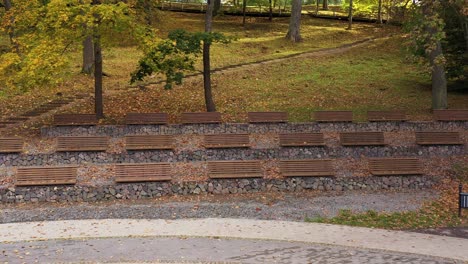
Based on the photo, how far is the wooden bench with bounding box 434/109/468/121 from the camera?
21219 mm

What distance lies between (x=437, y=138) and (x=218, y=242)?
1126cm

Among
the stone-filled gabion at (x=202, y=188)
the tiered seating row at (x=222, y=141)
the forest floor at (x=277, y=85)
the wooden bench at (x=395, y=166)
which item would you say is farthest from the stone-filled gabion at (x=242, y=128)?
the stone-filled gabion at (x=202, y=188)

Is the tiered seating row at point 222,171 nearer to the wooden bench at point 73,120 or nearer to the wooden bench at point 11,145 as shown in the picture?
the wooden bench at point 11,145

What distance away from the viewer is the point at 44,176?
1396 cm

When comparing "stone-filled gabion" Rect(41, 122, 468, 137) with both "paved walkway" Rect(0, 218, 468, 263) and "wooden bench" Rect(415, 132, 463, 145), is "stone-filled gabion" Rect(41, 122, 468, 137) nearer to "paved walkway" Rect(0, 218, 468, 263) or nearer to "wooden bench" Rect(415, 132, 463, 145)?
"wooden bench" Rect(415, 132, 463, 145)

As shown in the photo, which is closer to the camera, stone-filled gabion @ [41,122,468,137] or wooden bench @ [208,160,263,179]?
wooden bench @ [208,160,263,179]

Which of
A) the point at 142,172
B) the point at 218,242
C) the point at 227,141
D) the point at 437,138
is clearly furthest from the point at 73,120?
the point at 437,138

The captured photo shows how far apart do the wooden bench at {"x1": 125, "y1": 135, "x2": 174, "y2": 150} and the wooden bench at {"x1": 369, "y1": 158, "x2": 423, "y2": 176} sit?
681cm

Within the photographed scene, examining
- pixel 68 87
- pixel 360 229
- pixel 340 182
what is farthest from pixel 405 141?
pixel 68 87

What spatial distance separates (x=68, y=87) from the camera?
2712cm

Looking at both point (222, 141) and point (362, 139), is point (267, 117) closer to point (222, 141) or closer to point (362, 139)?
point (222, 141)

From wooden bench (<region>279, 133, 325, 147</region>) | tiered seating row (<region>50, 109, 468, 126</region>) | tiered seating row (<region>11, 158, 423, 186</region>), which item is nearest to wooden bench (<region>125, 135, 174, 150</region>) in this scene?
tiered seating row (<region>50, 109, 468, 126</region>)

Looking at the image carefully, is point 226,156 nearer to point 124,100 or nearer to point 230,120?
point 230,120

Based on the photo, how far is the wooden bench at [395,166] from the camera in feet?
50.9
